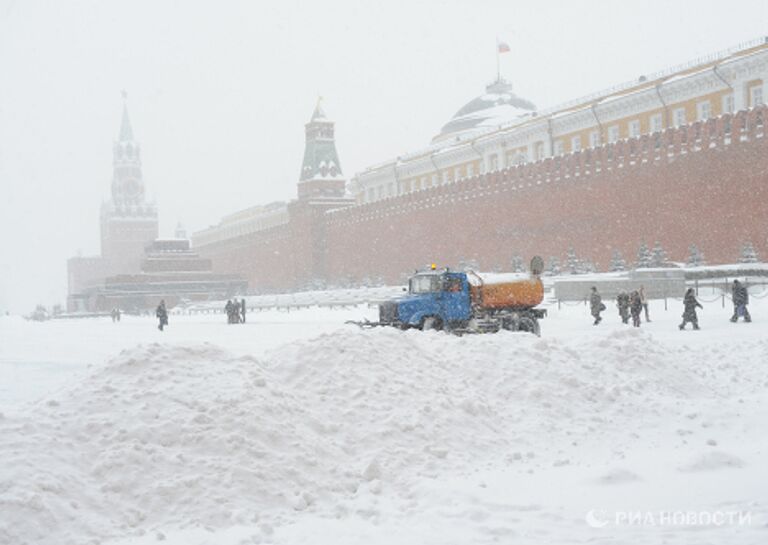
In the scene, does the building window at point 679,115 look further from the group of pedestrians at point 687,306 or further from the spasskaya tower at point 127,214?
the spasskaya tower at point 127,214

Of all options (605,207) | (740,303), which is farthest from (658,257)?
(740,303)

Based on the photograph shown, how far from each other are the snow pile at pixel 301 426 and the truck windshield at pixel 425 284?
4.90 m

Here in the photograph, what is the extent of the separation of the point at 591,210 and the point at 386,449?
26217 millimetres

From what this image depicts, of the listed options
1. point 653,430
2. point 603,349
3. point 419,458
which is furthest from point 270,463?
point 603,349

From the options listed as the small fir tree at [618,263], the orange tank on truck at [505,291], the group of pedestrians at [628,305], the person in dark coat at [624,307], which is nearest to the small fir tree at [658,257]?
the small fir tree at [618,263]

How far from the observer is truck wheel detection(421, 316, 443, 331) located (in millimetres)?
13977

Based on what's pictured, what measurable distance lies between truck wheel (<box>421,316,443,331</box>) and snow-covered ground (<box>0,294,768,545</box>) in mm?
4671

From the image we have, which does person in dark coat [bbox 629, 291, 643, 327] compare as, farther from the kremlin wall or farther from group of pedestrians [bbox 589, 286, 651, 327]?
the kremlin wall

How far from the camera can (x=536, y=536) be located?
4.67 m

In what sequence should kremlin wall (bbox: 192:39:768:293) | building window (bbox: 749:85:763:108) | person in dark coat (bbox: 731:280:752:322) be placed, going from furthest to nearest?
building window (bbox: 749:85:763:108), kremlin wall (bbox: 192:39:768:293), person in dark coat (bbox: 731:280:752:322)

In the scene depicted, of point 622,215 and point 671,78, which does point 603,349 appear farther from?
point 671,78

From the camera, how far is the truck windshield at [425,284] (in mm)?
14156

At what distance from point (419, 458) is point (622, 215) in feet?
82.3

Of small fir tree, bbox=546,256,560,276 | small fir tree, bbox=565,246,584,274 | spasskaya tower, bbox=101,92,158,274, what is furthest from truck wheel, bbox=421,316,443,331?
spasskaya tower, bbox=101,92,158,274
